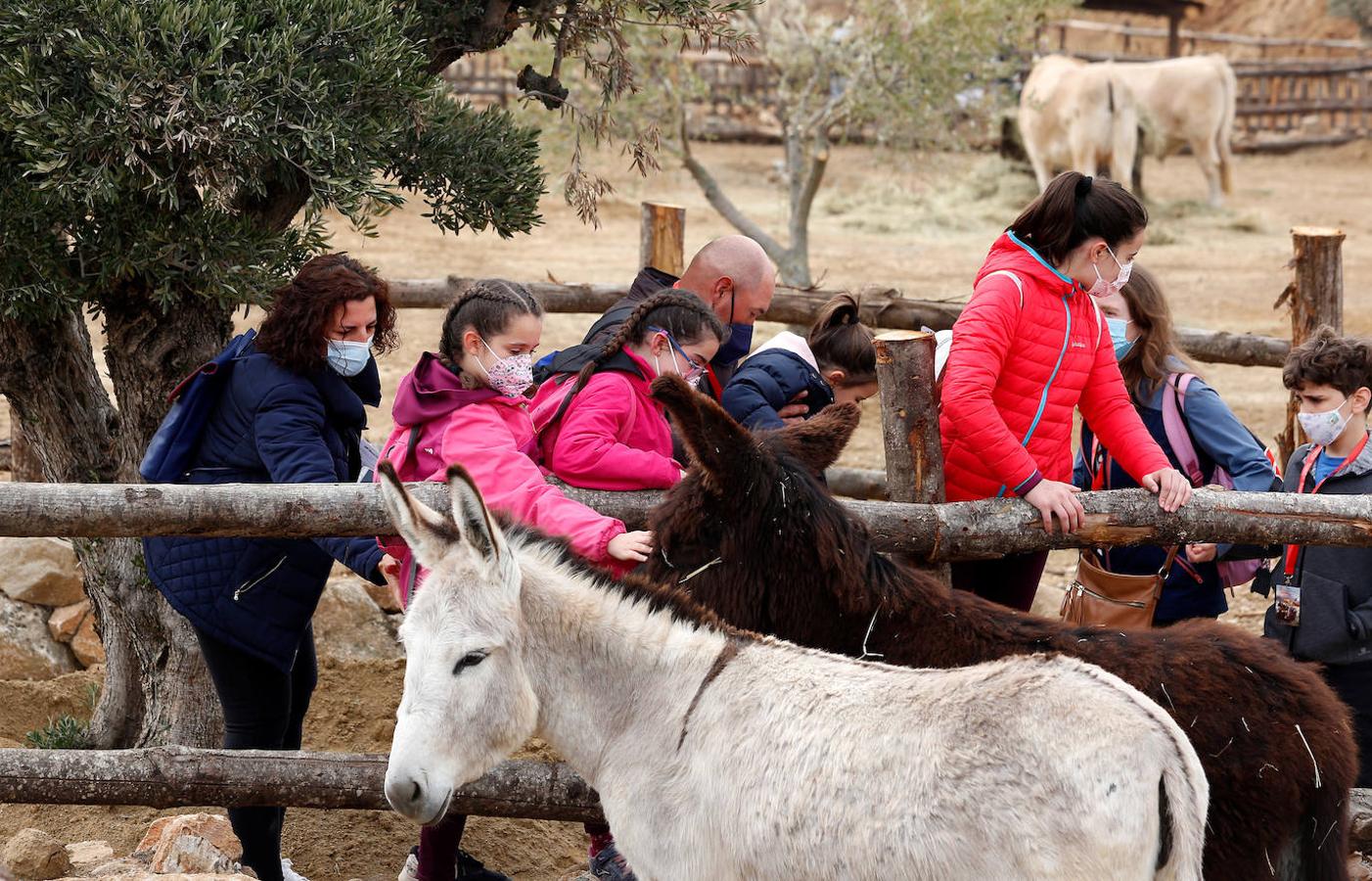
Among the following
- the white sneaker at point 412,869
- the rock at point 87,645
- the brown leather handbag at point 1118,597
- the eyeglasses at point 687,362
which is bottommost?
the rock at point 87,645

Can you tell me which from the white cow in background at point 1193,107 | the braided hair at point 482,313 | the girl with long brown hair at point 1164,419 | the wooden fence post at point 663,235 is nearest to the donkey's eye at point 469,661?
the braided hair at point 482,313

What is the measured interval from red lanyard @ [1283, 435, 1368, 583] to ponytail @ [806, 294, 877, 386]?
1386mm

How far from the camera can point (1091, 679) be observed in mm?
2477

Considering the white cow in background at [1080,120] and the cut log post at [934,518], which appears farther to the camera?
the white cow in background at [1080,120]

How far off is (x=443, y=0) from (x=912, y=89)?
8.30 meters

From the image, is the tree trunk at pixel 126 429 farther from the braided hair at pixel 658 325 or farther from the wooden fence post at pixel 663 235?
the wooden fence post at pixel 663 235

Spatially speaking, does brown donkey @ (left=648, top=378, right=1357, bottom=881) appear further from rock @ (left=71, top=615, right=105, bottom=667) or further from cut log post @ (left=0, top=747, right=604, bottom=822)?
rock @ (left=71, top=615, right=105, bottom=667)

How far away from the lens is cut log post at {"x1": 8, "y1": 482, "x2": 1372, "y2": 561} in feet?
11.2

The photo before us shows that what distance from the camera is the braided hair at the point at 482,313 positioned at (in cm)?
345

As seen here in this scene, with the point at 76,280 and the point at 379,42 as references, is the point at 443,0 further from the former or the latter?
the point at 76,280

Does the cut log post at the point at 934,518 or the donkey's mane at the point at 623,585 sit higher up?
the donkey's mane at the point at 623,585

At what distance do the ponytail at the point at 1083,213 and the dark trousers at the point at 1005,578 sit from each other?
93cm

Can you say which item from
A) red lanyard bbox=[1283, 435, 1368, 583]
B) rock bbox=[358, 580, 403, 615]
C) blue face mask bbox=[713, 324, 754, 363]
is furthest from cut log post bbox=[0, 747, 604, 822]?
rock bbox=[358, 580, 403, 615]

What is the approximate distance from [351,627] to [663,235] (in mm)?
2518
